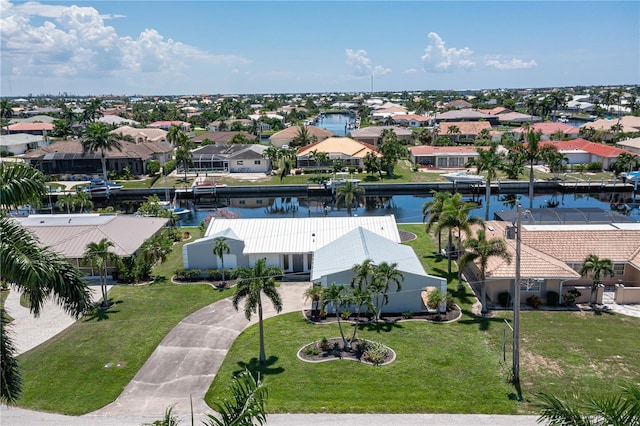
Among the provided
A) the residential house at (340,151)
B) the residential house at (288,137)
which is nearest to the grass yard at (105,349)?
the residential house at (340,151)

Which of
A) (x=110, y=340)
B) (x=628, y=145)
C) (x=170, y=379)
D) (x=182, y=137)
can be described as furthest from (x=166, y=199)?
(x=628, y=145)

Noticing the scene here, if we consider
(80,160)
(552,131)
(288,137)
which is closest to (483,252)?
(80,160)

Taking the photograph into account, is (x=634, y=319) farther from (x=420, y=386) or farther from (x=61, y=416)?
(x=61, y=416)

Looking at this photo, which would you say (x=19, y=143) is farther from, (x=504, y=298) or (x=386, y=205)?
(x=504, y=298)

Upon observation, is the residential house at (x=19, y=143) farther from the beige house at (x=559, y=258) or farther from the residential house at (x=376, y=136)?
the beige house at (x=559, y=258)

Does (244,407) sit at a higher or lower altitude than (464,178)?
higher

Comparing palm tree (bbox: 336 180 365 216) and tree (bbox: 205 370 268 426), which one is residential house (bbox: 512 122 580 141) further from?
tree (bbox: 205 370 268 426)
